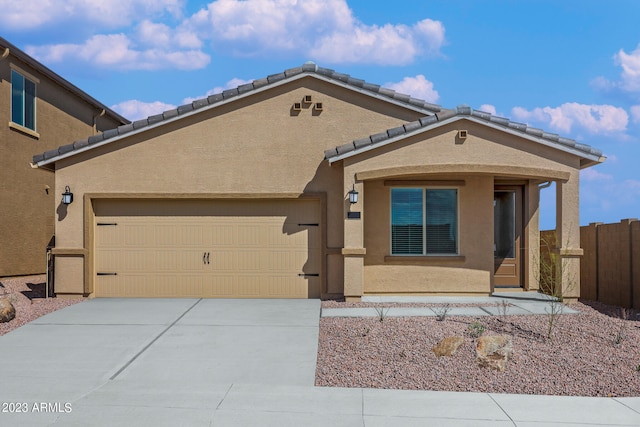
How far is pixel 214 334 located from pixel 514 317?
5447 mm

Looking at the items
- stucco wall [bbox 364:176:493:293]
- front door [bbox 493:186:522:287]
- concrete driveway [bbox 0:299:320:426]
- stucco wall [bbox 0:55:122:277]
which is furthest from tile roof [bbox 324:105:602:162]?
stucco wall [bbox 0:55:122:277]

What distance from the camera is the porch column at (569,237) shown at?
11547mm

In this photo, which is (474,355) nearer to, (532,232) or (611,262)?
(532,232)

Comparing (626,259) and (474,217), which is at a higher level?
(474,217)

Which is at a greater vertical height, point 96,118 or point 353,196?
point 96,118

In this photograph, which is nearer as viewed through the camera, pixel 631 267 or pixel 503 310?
pixel 503 310

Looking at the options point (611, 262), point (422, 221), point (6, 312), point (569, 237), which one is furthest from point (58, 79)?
point (611, 262)

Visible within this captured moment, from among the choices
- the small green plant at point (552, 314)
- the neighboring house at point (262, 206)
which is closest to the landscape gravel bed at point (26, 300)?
the neighboring house at point (262, 206)

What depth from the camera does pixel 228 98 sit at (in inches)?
496

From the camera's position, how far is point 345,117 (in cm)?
1286

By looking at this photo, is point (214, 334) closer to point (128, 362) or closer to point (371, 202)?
point (128, 362)

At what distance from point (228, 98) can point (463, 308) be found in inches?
280

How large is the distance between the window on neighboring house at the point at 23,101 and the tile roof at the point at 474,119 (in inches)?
429

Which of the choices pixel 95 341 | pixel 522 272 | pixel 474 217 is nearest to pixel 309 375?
pixel 95 341
